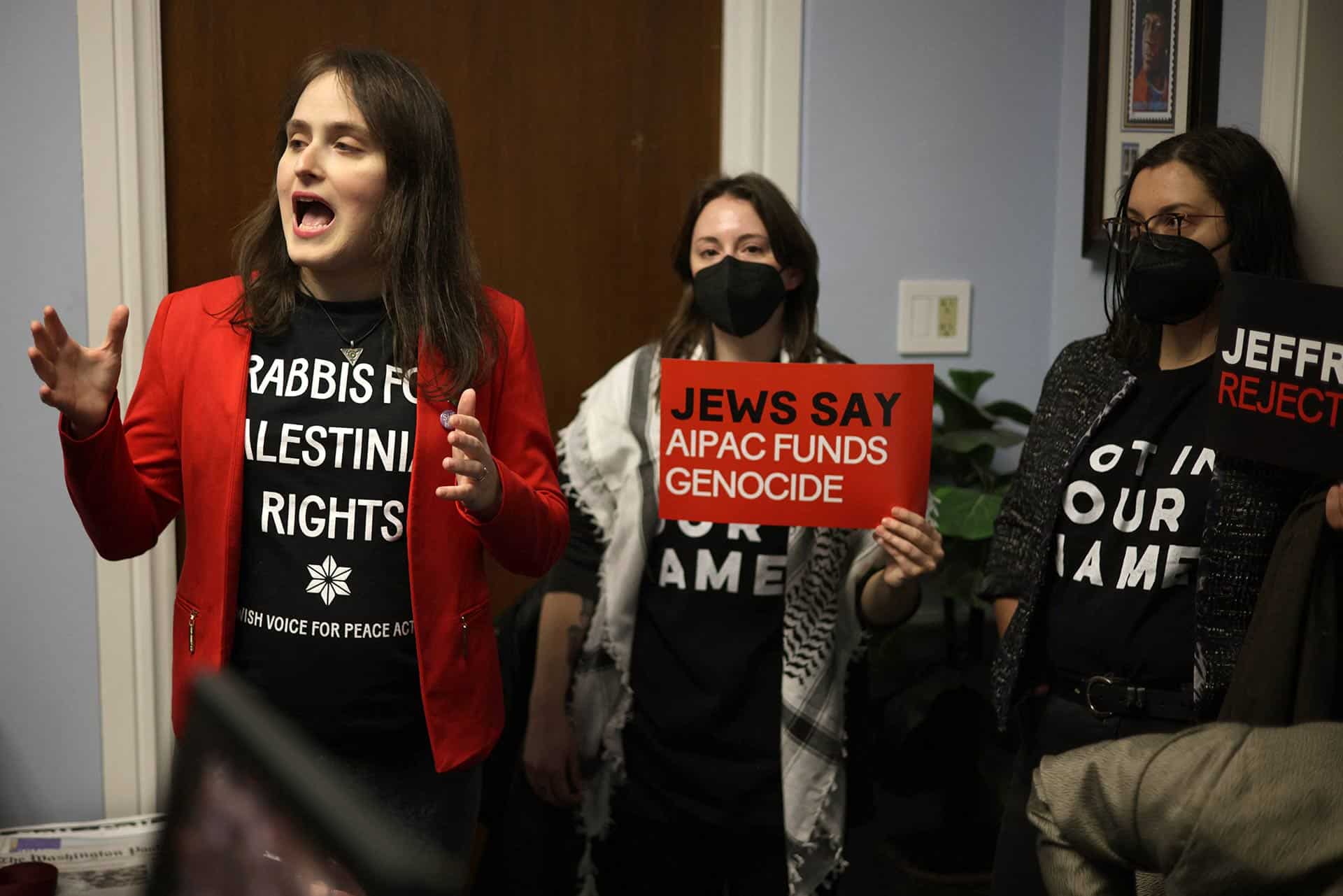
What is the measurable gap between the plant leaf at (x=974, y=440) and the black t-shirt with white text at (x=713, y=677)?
72cm

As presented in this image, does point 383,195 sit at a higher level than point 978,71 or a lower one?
lower

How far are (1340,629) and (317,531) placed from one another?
1.21 metres

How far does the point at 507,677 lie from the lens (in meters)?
2.12

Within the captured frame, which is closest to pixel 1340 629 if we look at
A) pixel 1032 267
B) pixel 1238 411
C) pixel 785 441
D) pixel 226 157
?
pixel 1238 411

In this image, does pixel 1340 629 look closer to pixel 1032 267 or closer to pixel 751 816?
pixel 751 816

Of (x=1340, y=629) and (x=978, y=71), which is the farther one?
(x=978, y=71)

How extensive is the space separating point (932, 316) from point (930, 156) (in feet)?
1.18

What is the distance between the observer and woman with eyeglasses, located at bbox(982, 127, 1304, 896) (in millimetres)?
1527

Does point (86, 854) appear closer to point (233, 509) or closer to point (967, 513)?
point (233, 509)

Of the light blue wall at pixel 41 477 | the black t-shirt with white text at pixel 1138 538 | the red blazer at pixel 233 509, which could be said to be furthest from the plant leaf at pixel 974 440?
the light blue wall at pixel 41 477

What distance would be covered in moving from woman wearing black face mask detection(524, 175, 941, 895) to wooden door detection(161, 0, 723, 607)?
689 mm

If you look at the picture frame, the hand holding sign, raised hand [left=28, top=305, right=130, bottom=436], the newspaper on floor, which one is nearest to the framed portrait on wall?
the picture frame

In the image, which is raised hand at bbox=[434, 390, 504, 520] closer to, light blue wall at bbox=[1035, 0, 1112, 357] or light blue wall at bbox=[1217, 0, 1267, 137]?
light blue wall at bbox=[1217, 0, 1267, 137]

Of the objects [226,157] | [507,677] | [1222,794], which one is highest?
[226,157]
